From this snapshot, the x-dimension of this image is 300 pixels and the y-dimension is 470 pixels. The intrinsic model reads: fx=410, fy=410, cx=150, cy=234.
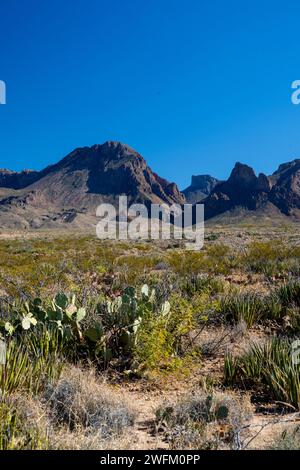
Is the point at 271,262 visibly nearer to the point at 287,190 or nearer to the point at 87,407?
the point at 87,407

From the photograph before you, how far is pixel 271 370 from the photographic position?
4.62 metres

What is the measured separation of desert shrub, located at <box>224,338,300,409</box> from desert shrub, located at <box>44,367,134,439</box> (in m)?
1.50

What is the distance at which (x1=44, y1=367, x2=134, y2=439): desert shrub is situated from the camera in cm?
360

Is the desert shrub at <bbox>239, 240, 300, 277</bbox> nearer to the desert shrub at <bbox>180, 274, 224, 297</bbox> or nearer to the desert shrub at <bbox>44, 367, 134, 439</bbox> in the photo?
the desert shrub at <bbox>180, 274, 224, 297</bbox>

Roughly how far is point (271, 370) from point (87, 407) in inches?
82.5

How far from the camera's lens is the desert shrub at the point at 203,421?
3.35 meters

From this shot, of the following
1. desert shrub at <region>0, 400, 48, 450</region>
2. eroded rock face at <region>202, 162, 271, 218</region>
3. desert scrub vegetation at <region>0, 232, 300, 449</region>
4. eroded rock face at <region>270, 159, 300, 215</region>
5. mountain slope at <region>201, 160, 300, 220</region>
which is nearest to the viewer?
desert shrub at <region>0, 400, 48, 450</region>

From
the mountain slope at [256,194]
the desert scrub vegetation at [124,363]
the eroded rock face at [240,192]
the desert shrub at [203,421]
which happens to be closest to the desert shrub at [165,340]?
the desert scrub vegetation at [124,363]

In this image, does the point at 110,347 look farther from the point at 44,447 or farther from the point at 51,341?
the point at 44,447

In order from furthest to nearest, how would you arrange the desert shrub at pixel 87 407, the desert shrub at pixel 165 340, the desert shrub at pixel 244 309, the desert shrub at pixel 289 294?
the desert shrub at pixel 289 294, the desert shrub at pixel 244 309, the desert shrub at pixel 165 340, the desert shrub at pixel 87 407

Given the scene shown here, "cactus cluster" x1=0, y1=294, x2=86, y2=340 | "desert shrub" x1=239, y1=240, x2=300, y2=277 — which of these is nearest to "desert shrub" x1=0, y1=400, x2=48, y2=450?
"cactus cluster" x1=0, y1=294, x2=86, y2=340

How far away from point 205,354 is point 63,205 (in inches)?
7236

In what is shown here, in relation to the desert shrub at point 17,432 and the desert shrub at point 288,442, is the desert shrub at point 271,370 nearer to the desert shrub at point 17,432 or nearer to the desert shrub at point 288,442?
the desert shrub at point 288,442

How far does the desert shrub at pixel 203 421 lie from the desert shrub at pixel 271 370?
52cm
